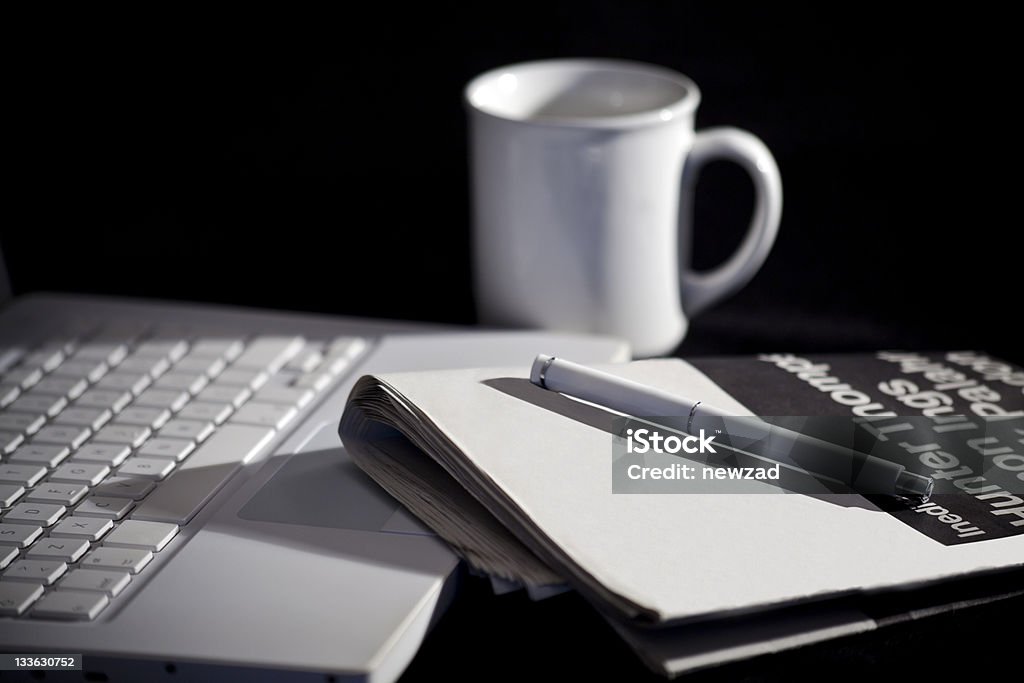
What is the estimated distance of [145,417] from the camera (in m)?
0.52

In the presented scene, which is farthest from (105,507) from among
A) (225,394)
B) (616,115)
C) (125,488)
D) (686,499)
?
(616,115)

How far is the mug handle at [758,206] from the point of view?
0.63 metres

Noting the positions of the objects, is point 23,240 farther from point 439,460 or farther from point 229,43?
point 439,460

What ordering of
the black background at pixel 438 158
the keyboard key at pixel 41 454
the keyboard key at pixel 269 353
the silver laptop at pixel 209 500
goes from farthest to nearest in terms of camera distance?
the black background at pixel 438 158 → the keyboard key at pixel 269 353 → the keyboard key at pixel 41 454 → the silver laptop at pixel 209 500

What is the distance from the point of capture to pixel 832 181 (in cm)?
77

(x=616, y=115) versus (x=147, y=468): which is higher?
(x=616, y=115)

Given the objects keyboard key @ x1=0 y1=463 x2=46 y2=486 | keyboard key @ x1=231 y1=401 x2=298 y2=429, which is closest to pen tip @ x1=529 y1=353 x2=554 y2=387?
keyboard key @ x1=231 y1=401 x2=298 y2=429

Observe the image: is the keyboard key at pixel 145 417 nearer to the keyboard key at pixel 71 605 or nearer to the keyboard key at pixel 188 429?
the keyboard key at pixel 188 429

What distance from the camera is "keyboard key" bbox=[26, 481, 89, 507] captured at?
1.47ft

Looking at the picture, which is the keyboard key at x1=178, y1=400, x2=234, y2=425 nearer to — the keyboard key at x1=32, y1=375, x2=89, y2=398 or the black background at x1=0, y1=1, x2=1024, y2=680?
the keyboard key at x1=32, y1=375, x2=89, y2=398

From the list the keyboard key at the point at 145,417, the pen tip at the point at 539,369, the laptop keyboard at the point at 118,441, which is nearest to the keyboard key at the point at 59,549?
the laptop keyboard at the point at 118,441

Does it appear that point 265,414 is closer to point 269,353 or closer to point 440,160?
point 269,353

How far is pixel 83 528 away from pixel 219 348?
0.63 feet

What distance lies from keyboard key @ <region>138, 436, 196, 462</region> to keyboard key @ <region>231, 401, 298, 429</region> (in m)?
0.03
